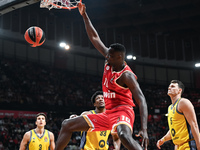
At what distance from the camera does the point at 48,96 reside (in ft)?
60.7

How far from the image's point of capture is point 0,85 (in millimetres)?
16938

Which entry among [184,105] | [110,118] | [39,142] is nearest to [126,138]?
[110,118]

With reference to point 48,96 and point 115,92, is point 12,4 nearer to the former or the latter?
point 115,92

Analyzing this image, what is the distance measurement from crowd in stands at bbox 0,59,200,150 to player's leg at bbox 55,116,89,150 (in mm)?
11221

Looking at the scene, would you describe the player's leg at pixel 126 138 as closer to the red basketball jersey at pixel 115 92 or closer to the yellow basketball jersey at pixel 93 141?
the red basketball jersey at pixel 115 92

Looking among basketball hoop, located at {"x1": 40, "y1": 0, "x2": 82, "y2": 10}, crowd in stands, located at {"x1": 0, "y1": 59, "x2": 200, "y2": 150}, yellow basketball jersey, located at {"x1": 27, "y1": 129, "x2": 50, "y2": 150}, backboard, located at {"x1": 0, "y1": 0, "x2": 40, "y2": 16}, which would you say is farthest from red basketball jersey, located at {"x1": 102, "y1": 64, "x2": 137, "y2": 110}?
crowd in stands, located at {"x1": 0, "y1": 59, "x2": 200, "y2": 150}

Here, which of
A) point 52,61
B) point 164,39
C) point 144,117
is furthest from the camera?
point 164,39

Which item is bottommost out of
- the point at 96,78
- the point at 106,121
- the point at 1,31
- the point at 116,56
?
the point at 106,121

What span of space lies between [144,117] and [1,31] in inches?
756

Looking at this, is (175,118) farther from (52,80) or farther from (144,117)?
(52,80)

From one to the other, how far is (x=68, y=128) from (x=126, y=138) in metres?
0.80

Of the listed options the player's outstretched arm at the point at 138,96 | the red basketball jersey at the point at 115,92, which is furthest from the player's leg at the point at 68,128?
the player's outstretched arm at the point at 138,96

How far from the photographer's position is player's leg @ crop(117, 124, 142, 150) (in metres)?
3.28

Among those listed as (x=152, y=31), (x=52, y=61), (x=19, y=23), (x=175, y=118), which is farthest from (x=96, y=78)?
(x=175, y=118)
